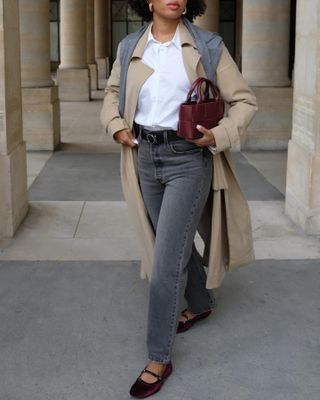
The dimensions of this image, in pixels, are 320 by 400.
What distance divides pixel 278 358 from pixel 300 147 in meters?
3.13

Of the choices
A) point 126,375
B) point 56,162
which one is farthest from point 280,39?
point 126,375

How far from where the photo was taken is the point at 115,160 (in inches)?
416

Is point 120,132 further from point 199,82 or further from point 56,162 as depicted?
point 56,162

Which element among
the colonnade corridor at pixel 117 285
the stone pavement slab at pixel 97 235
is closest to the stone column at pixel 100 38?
the colonnade corridor at pixel 117 285

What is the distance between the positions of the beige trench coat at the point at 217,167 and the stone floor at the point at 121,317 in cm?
46

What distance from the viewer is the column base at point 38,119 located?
11.3 m

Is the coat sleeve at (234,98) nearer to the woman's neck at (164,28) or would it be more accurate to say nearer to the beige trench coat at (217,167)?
the beige trench coat at (217,167)

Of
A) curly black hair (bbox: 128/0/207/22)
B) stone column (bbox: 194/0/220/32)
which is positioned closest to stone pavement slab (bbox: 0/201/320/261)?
curly black hair (bbox: 128/0/207/22)

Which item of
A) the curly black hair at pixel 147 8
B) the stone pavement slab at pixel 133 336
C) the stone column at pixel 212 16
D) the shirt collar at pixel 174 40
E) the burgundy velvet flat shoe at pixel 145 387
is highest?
the stone column at pixel 212 16

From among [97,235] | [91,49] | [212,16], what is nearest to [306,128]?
[97,235]

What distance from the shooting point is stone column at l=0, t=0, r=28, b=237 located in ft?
19.8

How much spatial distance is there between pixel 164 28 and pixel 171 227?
1012 mm

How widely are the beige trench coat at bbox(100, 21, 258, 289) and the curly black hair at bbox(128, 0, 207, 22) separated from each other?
19 cm

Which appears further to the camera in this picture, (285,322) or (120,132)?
(285,322)
